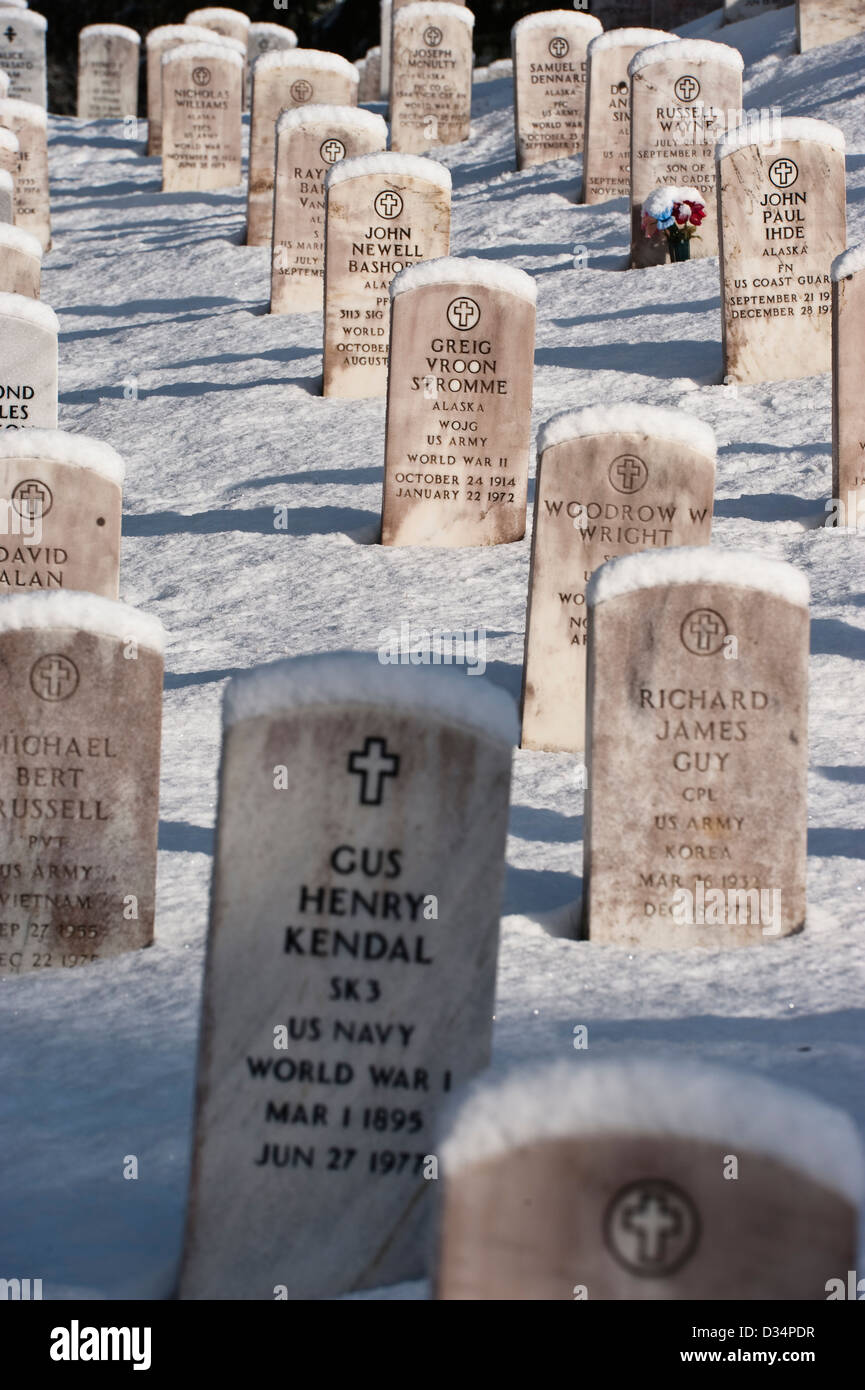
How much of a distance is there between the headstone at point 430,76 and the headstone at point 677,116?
526 cm

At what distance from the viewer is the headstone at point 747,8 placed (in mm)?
16781

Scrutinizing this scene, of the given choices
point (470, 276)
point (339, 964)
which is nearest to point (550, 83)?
point (470, 276)

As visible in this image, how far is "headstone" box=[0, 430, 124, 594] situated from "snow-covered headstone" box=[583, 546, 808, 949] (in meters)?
2.10

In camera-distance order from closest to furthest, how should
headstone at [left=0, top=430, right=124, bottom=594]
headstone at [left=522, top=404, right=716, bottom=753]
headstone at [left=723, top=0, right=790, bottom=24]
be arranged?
headstone at [left=522, top=404, right=716, bottom=753] < headstone at [left=0, top=430, right=124, bottom=594] < headstone at [left=723, top=0, right=790, bottom=24]

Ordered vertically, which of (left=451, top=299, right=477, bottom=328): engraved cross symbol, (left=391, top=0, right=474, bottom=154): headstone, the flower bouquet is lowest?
(left=451, top=299, right=477, bottom=328): engraved cross symbol

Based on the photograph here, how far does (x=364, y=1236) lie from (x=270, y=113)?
12045 mm

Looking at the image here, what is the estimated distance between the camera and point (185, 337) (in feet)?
39.2

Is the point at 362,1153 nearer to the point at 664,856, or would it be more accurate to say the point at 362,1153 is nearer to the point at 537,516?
the point at 664,856

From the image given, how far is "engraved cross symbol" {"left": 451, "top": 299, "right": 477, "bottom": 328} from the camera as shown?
7.55 metres

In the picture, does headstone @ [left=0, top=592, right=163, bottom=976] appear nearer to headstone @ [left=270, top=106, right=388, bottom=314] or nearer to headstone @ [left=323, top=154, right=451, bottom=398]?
headstone @ [left=323, top=154, right=451, bottom=398]

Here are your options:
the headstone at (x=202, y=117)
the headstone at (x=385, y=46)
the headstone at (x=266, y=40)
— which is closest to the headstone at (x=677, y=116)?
the headstone at (x=202, y=117)

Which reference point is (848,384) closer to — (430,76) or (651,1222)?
(651,1222)

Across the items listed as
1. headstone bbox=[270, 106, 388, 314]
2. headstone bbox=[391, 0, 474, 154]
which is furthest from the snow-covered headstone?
headstone bbox=[391, 0, 474, 154]

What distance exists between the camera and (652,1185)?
211 cm
